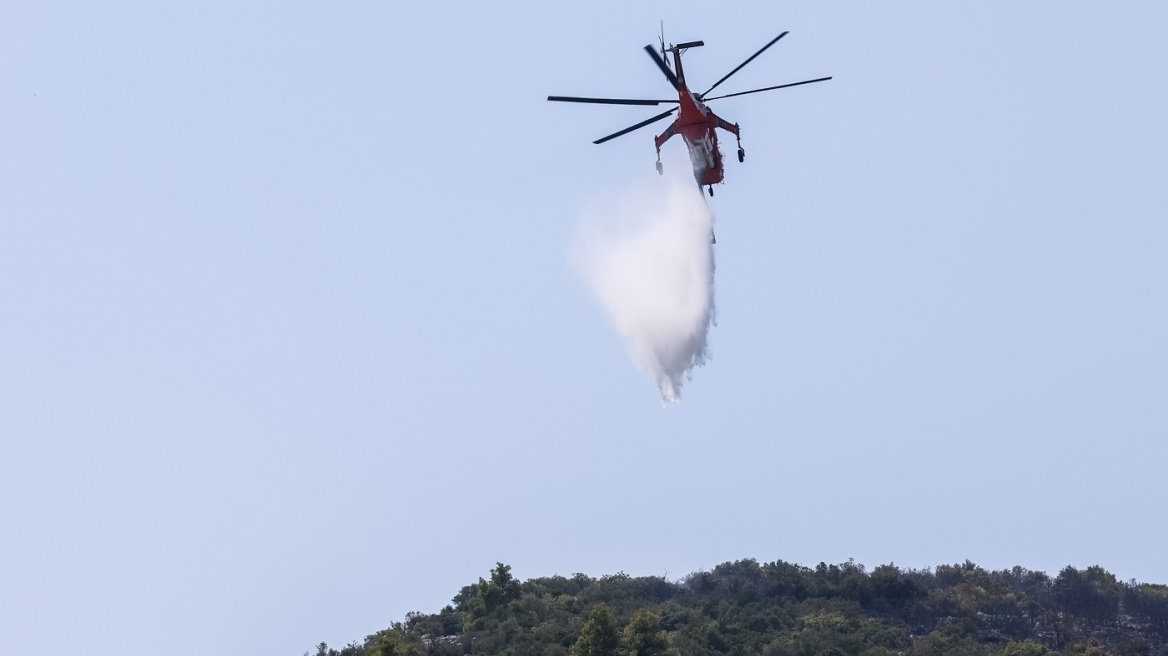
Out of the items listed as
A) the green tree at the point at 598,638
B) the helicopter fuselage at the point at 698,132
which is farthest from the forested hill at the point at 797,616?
the helicopter fuselage at the point at 698,132

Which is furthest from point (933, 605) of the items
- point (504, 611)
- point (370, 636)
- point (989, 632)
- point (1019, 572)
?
point (370, 636)

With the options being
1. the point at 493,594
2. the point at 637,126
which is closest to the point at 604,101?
the point at 637,126

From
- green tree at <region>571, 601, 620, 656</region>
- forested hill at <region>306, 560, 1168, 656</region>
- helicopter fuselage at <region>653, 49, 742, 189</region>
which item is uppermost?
helicopter fuselage at <region>653, 49, 742, 189</region>

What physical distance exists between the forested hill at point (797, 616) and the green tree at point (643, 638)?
5 centimetres

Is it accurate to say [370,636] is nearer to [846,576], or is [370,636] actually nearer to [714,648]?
[714,648]

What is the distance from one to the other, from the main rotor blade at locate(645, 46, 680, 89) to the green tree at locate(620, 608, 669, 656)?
21243 millimetres

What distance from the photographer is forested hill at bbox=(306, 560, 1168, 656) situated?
2972 inches

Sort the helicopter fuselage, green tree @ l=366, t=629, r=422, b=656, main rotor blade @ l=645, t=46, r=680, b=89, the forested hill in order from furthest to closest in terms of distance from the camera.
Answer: the forested hill, green tree @ l=366, t=629, r=422, b=656, the helicopter fuselage, main rotor blade @ l=645, t=46, r=680, b=89

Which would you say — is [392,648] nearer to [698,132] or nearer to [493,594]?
[493,594]

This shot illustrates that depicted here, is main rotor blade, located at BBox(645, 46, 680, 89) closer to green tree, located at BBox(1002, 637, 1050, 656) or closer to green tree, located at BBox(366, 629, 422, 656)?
green tree, located at BBox(366, 629, 422, 656)

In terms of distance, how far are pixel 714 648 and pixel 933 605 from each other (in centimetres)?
1458

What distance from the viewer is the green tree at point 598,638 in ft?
230

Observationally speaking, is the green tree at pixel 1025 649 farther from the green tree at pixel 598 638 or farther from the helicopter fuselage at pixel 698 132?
the helicopter fuselage at pixel 698 132

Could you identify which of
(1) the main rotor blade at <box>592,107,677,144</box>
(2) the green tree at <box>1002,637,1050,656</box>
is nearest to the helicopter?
(1) the main rotor blade at <box>592,107,677,144</box>
